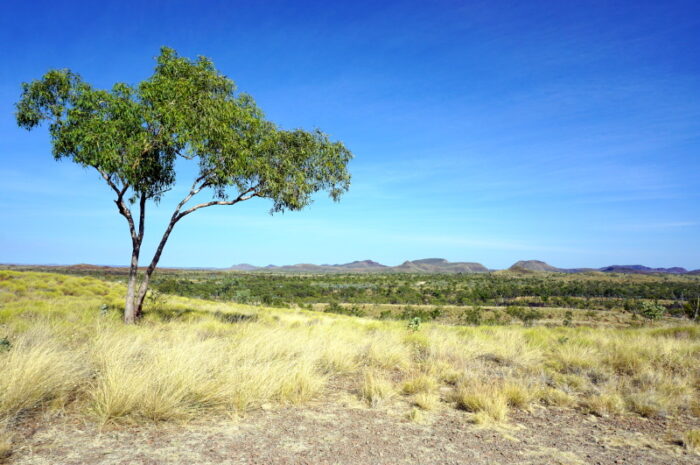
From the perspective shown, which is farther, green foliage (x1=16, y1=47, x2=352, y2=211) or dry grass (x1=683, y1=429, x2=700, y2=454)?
green foliage (x1=16, y1=47, x2=352, y2=211)

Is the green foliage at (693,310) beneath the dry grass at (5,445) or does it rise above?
beneath

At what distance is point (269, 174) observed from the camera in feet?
43.8

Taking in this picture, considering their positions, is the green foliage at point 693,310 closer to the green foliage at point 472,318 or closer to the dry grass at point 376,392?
the green foliage at point 472,318

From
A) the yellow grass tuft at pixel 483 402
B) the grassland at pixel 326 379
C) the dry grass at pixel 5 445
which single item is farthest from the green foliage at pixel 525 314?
the dry grass at pixel 5 445

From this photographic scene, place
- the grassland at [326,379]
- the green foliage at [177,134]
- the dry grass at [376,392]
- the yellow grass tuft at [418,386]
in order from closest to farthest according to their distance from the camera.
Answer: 1. the grassland at [326,379]
2. the dry grass at [376,392]
3. the yellow grass tuft at [418,386]
4. the green foliage at [177,134]

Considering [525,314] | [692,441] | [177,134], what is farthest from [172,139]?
[525,314]

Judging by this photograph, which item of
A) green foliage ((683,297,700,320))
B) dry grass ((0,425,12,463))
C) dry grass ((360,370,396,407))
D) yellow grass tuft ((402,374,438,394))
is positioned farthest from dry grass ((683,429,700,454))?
green foliage ((683,297,700,320))

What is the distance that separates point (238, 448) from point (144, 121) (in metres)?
10.8

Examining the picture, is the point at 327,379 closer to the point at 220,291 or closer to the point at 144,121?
the point at 144,121

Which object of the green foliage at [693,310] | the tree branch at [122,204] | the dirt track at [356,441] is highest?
the tree branch at [122,204]

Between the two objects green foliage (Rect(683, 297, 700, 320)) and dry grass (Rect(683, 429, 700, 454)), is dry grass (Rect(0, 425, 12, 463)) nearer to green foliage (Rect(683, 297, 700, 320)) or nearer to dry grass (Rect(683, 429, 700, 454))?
dry grass (Rect(683, 429, 700, 454))

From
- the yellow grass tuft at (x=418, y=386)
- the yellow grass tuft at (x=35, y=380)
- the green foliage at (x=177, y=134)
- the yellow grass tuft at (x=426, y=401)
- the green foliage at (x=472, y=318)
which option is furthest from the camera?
the green foliage at (x=472, y=318)

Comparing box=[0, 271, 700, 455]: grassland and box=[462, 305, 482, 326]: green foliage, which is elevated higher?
box=[0, 271, 700, 455]: grassland

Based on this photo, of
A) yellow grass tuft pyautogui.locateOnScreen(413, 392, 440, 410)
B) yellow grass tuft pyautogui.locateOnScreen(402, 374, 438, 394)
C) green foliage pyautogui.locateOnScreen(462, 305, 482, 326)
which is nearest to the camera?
yellow grass tuft pyautogui.locateOnScreen(413, 392, 440, 410)
